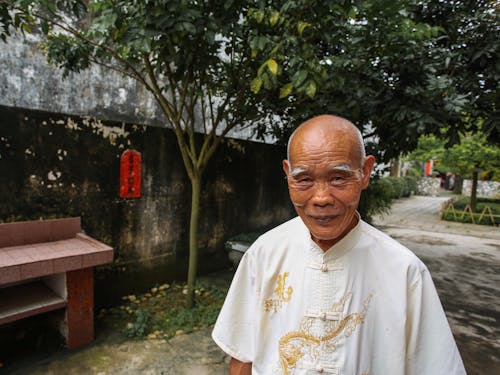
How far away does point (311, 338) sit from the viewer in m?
1.18

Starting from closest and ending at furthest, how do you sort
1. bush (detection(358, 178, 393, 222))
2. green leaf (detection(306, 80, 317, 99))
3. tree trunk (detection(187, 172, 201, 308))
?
green leaf (detection(306, 80, 317, 99)) < tree trunk (detection(187, 172, 201, 308)) < bush (detection(358, 178, 393, 222))

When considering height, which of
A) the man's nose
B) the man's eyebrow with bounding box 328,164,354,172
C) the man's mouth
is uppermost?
the man's eyebrow with bounding box 328,164,354,172

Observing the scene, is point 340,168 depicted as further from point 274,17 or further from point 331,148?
point 274,17

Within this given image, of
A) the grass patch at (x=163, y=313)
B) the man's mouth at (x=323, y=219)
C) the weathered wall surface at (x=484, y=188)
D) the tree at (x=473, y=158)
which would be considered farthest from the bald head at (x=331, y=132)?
the weathered wall surface at (x=484, y=188)

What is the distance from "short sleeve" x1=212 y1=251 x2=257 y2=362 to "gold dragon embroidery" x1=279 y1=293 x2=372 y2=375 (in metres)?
0.20

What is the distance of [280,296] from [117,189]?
3.18m

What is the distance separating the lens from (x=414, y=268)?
1.14 meters

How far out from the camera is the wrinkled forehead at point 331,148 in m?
1.07

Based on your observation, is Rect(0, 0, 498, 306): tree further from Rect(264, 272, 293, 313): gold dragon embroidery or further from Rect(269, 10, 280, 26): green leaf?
Rect(264, 272, 293, 313): gold dragon embroidery

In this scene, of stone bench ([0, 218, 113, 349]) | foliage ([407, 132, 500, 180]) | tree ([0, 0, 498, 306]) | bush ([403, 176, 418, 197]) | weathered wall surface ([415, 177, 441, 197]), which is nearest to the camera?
tree ([0, 0, 498, 306])

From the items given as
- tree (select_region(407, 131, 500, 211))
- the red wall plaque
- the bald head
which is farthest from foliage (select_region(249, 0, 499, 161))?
tree (select_region(407, 131, 500, 211))

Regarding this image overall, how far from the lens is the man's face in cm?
108

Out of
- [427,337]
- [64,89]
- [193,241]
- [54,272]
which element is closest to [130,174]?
[193,241]

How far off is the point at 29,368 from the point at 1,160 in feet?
6.49
